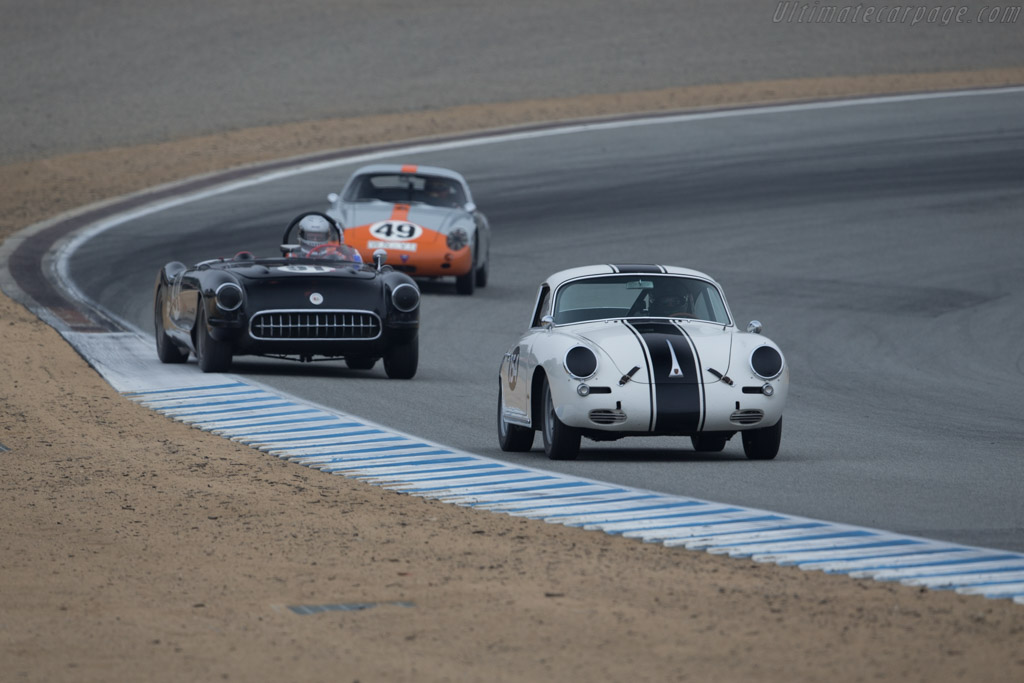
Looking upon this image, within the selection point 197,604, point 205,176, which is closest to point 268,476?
point 197,604

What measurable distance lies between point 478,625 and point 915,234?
21.7m

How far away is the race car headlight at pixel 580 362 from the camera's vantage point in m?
10.2

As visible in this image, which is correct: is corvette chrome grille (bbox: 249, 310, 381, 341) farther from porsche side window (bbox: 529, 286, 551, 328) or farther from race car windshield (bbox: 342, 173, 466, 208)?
race car windshield (bbox: 342, 173, 466, 208)

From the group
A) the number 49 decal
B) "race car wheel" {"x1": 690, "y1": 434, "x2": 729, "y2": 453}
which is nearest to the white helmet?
the number 49 decal

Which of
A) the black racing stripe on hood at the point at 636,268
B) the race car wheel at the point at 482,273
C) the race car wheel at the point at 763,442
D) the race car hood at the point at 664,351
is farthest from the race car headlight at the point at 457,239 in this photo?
the race car wheel at the point at 763,442

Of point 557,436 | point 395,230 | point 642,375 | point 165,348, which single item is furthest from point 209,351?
point 395,230

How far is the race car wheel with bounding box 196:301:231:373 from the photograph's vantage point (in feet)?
47.6

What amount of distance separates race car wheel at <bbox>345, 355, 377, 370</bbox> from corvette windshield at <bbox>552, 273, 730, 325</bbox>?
13.1 ft

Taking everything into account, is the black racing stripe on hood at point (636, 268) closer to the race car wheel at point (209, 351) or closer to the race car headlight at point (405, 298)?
the race car headlight at point (405, 298)

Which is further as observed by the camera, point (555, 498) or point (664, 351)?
point (664, 351)

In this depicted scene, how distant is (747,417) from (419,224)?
11187mm

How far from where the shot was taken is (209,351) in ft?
47.8

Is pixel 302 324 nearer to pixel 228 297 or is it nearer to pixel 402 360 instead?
pixel 228 297

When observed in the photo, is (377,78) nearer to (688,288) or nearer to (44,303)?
(44,303)
